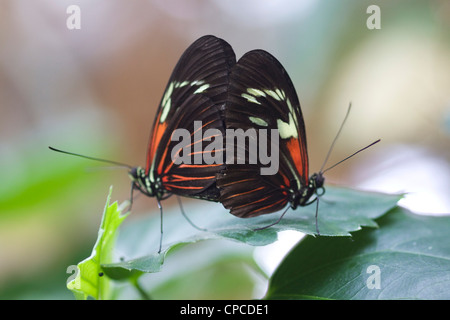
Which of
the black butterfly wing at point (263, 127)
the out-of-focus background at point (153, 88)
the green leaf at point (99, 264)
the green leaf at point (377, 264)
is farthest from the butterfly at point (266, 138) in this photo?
the out-of-focus background at point (153, 88)

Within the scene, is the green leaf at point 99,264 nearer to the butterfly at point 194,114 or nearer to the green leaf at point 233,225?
the green leaf at point 233,225

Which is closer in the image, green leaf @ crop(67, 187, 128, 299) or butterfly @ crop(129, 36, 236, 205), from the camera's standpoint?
green leaf @ crop(67, 187, 128, 299)

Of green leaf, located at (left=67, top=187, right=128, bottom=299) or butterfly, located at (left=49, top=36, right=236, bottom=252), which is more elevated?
butterfly, located at (left=49, top=36, right=236, bottom=252)

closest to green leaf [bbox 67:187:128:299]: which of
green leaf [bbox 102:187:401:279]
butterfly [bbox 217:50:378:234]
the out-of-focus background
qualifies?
green leaf [bbox 102:187:401:279]

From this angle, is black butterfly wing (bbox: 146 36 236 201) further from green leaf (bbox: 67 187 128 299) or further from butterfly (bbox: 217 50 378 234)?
green leaf (bbox: 67 187 128 299)

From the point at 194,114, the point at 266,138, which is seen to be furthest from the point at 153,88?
the point at 266,138
